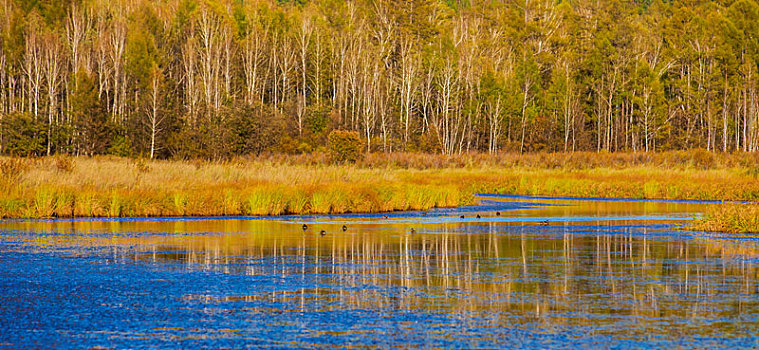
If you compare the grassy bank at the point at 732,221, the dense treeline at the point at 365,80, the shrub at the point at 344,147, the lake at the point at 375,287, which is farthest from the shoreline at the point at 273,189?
the dense treeline at the point at 365,80

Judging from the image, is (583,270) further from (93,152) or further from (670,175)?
(93,152)

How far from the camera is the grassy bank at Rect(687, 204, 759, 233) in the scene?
74.4 feet

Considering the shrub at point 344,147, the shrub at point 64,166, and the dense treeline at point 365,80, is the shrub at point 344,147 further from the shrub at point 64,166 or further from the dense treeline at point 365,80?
the shrub at point 64,166

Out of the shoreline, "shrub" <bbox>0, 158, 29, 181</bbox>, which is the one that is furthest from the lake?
"shrub" <bbox>0, 158, 29, 181</bbox>

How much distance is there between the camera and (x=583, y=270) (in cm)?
1555

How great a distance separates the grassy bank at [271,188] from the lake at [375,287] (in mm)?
4537

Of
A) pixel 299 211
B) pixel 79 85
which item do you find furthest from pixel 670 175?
pixel 79 85

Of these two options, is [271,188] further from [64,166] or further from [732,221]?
→ [732,221]

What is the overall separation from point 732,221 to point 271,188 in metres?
14.6

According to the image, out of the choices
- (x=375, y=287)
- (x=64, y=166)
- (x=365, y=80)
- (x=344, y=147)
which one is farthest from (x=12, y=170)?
(x=365, y=80)

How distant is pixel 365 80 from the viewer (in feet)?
247

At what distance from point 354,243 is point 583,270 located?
6.08 metres

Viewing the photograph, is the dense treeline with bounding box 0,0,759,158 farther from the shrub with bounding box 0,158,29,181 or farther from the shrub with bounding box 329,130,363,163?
the shrub with bounding box 0,158,29,181

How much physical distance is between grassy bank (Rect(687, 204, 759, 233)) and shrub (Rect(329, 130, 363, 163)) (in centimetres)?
3487
